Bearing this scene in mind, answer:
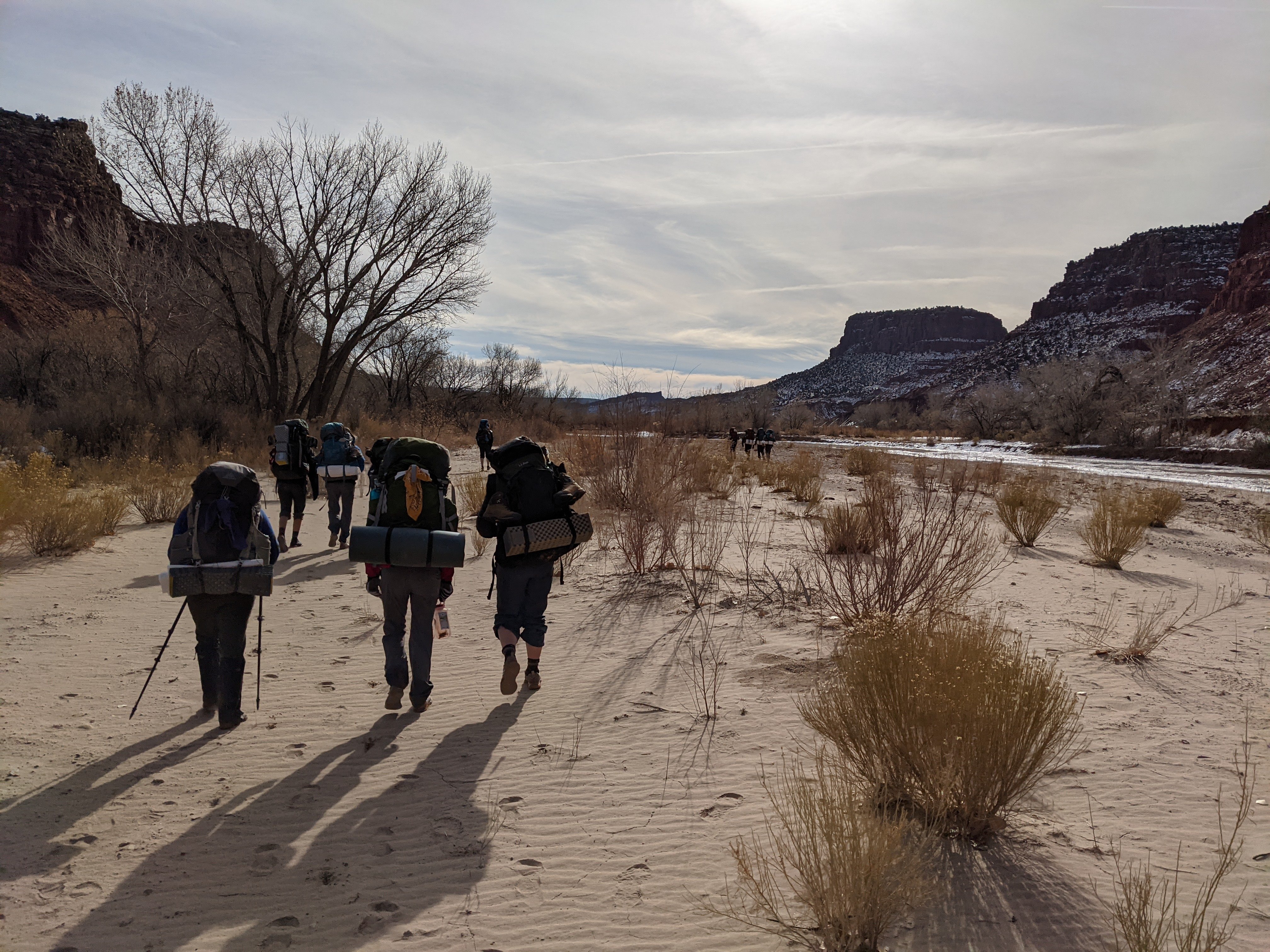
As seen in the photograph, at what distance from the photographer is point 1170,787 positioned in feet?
11.7

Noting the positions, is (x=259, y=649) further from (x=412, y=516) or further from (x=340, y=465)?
(x=340, y=465)

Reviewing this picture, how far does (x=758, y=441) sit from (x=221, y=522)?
75.4 ft

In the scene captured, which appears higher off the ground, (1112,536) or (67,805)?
(1112,536)

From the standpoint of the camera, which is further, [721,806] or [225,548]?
[225,548]

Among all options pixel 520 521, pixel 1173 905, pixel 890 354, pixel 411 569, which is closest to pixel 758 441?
pixel 520 521

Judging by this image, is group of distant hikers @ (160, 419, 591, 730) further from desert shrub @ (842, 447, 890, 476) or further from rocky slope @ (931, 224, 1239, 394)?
rocky slope @ (931, 224, 1239, 394)

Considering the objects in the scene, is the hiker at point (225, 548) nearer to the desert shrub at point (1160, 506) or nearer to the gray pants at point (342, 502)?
the gray pants at point (342, 502)

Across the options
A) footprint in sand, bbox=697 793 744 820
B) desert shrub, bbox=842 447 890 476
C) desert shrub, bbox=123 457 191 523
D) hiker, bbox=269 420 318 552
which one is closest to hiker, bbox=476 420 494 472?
desert shrub, bbox=123 457 191 523

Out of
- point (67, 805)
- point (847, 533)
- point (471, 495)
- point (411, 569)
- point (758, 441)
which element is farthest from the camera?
point (758, 441)

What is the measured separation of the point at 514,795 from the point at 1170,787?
329cm

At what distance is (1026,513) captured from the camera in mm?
10672

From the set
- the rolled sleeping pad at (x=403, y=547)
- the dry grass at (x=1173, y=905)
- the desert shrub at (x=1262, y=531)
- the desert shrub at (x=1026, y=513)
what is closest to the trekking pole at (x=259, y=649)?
the rolled sleeping pad at (x=403, y=547)

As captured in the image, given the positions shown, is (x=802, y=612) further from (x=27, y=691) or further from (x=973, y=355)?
(x=973, y=355)

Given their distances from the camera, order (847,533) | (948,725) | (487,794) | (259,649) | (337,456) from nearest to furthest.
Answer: (948,725), (487,794), (259,649), (847,533), (337,456)
